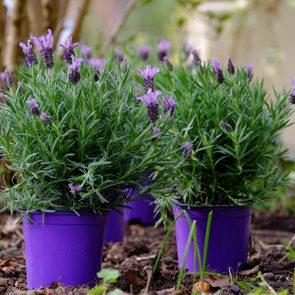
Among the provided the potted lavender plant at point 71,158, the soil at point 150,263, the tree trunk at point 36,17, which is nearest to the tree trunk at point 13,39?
the tree trunk at point 36,17

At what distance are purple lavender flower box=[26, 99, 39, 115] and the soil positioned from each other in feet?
1.74

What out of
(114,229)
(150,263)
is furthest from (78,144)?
(114,229)

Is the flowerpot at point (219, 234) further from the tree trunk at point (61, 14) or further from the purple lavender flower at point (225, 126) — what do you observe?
the tree trunk at point (61, 14)

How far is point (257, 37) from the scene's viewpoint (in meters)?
7.72

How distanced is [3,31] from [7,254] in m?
1.42

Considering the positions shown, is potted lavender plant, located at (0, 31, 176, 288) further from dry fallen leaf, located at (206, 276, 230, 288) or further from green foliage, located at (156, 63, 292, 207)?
dry fallen leaf, located at (206, 276, 230, 288)

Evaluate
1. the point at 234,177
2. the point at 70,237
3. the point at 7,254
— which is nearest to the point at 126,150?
the point at 70,237

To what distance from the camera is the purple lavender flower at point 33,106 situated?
1.85 m

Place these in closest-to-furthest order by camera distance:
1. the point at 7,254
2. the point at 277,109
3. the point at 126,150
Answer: the point at 126,150
the point at 277,109
the point at 7,254

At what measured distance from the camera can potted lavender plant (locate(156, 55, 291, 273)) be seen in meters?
2.25

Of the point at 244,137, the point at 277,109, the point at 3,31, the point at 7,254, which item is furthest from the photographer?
the point at 3,31

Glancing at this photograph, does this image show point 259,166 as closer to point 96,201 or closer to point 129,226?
point 96,201

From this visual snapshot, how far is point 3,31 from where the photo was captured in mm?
3584

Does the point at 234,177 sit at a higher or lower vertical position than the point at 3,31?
lower
